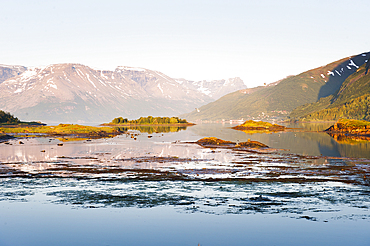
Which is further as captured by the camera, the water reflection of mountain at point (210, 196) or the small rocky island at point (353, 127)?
the small rocky island at point (353, 127)

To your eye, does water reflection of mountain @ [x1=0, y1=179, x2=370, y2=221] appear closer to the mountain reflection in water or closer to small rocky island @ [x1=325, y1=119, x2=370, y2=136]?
the mountain reflection in water

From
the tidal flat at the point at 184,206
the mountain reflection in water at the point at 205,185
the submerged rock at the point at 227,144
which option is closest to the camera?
the tidal flat at the point at 184,206

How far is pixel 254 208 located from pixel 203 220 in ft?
14.2

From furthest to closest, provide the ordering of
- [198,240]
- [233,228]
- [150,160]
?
1. [150,160]
2. [233,228]
3. [198,240]

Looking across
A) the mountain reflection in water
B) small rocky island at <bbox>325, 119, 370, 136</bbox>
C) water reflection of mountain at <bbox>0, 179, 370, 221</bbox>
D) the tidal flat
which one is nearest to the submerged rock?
the mountain reflection in water

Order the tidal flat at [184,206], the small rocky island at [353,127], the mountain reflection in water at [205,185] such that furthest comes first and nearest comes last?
the small rocky island at [353,127]
the mountain reflection in water at [205,185]
the tidal flat at [184,206]

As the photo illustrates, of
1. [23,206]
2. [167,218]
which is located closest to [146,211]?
[167,218]

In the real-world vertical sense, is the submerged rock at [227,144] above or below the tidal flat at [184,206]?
above

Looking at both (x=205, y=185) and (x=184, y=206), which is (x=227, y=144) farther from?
(x=184, y=206)

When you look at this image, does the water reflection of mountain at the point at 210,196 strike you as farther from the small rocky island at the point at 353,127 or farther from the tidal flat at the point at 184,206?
the small rocky island at the point at 353,127

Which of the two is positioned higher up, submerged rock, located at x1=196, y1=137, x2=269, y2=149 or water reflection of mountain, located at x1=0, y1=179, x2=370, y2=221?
submerged rock, located at x1=196, y1=137, x2=269, y2=149

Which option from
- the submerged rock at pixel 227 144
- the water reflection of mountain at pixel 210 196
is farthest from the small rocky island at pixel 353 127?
the water reflection of mountain at pixel 210 196

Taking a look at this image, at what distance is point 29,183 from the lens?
117ft

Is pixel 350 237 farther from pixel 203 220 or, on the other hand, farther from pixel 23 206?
pixel 23 206
